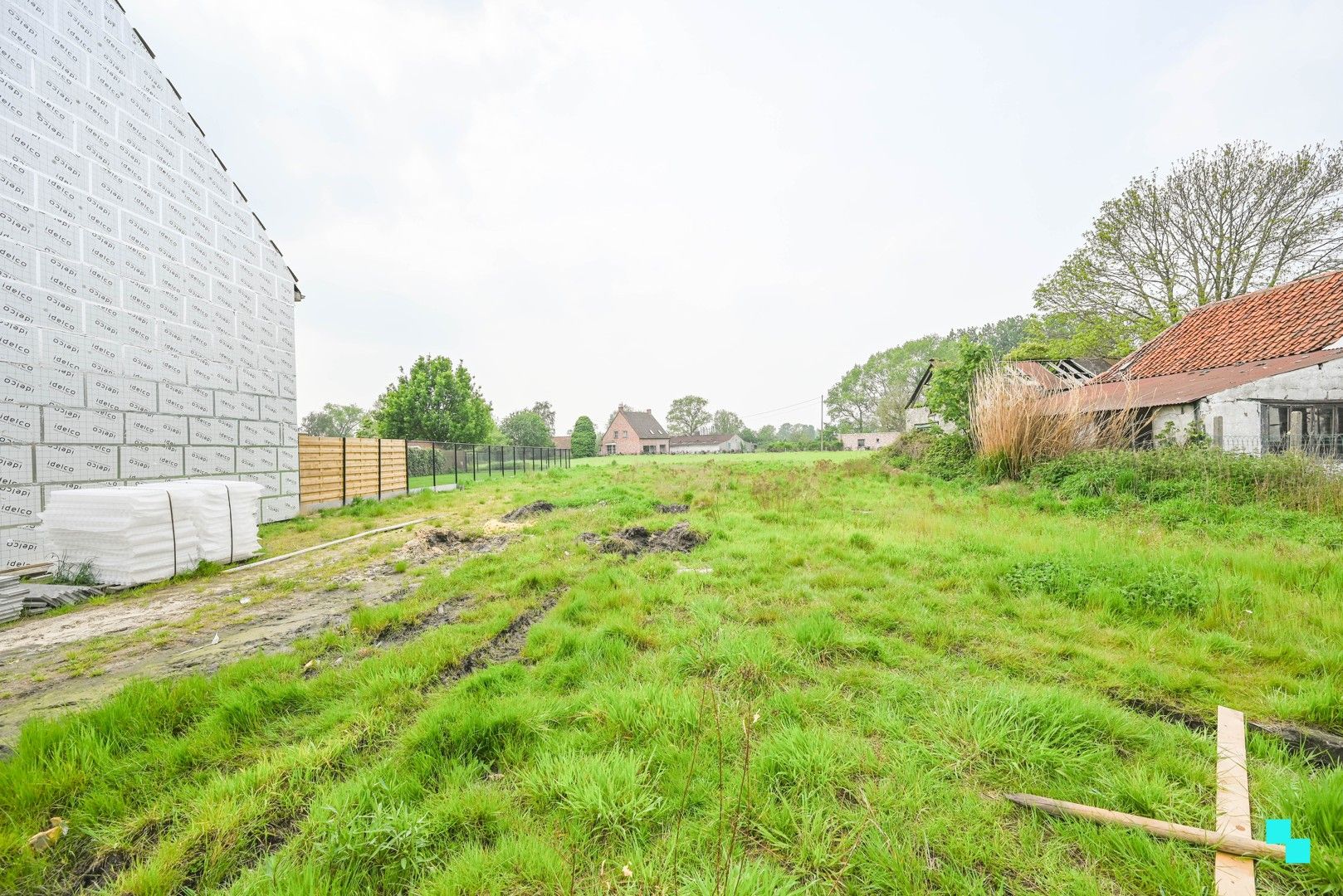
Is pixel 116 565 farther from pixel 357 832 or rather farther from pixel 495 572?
pixel 357 832

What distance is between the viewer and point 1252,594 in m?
4.05

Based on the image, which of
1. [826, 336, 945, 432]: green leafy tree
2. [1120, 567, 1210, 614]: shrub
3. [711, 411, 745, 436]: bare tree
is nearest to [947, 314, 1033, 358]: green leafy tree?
[826, 336, 945, 432]: green leafy tree

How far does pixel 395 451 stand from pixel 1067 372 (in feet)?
102

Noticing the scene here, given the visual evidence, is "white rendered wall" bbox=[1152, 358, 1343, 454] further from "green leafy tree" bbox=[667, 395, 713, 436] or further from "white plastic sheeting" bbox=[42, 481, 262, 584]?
"green leafy tree" bbox=[667, 395, 713, 436]

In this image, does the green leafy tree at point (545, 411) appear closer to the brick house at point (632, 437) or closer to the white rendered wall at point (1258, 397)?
the brick house at point (632, 437)

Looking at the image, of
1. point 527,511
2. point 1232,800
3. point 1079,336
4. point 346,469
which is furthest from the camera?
point 1079,336

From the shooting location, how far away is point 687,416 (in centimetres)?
8012

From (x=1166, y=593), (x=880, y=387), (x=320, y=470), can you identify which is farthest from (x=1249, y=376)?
(x=880, y=387)

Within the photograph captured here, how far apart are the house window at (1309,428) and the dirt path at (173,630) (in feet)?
48.5

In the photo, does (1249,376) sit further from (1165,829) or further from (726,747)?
(726,747)

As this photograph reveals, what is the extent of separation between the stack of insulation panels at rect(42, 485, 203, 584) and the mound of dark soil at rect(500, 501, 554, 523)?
500 cm

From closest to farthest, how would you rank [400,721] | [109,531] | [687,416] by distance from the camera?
[400,721] < [109,531] < [687,416]

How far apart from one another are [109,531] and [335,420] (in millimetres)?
81210

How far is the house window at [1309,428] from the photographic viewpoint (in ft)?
27.8
